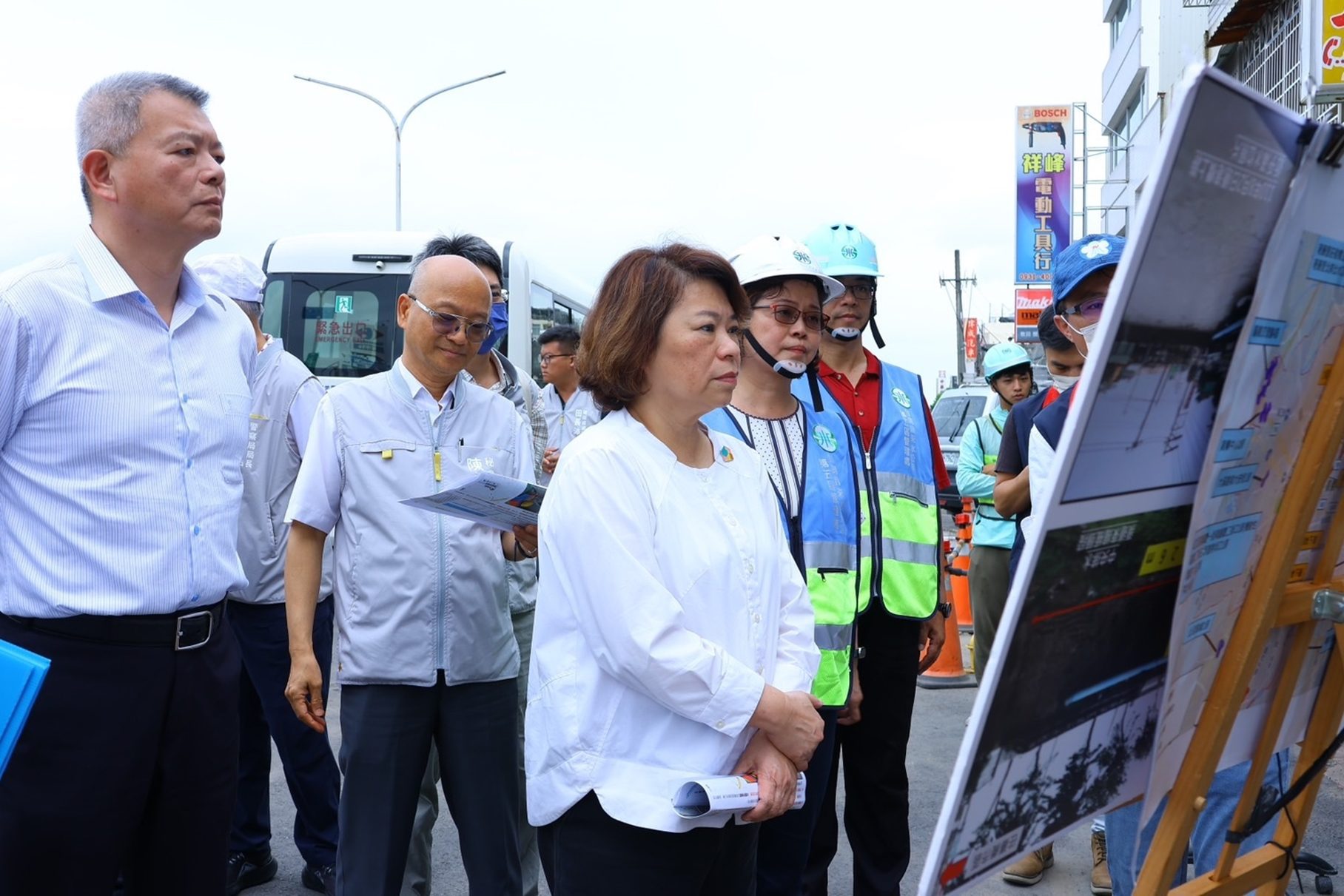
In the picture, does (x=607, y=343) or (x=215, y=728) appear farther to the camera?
(x=215, y=728)

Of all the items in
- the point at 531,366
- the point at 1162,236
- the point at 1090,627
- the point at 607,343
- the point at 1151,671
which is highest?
the point at 1162,236

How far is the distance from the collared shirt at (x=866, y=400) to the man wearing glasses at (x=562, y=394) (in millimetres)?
3599

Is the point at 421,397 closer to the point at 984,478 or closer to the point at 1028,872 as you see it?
the point at 1028,872

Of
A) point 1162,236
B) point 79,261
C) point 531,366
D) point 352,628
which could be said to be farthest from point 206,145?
point 531,366

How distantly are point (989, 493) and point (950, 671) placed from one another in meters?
1.90

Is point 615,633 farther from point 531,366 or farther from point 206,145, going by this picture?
point 531,366

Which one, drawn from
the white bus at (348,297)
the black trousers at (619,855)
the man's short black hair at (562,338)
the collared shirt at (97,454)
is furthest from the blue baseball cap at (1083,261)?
the white bus at (348,297)

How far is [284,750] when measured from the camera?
4055 millimetres

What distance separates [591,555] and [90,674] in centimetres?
110

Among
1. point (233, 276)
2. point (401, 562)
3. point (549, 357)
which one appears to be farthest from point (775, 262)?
point (549, 357)

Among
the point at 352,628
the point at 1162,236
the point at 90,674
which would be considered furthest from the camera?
the point at 352,628

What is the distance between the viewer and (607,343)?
232cm

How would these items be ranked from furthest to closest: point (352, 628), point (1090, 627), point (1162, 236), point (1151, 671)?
point (352, 628) < point (1151, 671) < point (1090, 627) < point (1162, 236)

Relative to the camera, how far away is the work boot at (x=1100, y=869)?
161 inches
